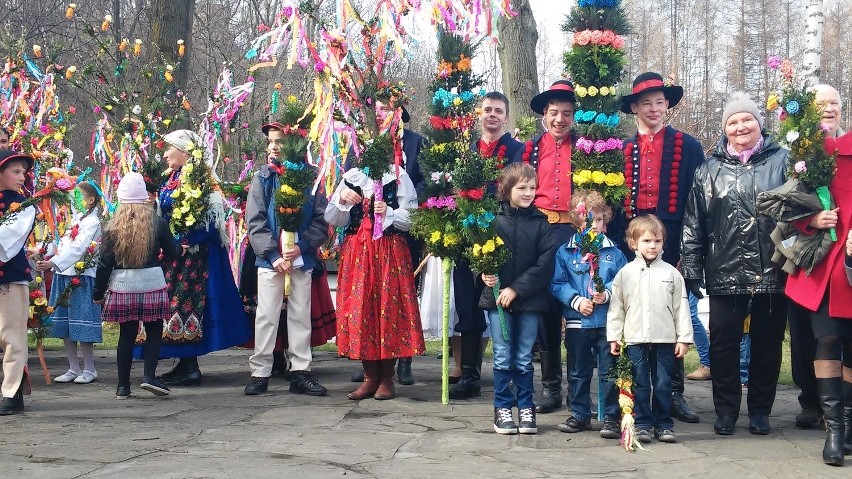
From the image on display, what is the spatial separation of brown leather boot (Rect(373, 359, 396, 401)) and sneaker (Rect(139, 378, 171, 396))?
1629mm

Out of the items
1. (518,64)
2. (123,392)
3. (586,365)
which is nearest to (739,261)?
(586,365)

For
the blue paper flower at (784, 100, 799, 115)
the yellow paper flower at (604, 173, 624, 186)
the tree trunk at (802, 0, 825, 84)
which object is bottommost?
the yellow paper flower at (604, 173, 624, 186)

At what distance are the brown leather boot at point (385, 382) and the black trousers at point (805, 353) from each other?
9.37 feet

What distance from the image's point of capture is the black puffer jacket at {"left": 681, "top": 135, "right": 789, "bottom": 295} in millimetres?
6133

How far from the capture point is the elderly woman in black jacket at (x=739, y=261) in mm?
6148

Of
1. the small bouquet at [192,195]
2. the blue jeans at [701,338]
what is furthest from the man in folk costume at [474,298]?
the small bouquet at [192,195]

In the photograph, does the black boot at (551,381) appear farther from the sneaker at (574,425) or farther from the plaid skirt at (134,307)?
the plaid skirt at (134,307)

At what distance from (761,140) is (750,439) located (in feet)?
6.23

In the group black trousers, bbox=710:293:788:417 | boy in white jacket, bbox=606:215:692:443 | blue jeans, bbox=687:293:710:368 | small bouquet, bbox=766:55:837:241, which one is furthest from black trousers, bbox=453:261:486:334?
small bouquet, bbox=766:55:837:241

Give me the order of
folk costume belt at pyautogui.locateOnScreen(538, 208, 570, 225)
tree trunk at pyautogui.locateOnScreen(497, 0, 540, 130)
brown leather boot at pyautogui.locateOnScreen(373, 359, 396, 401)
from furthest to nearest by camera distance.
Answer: tree trunk at pyautogui.locateOnScreen(497, 0, 540, 130), brown leather boot at pyautogui.locateOnScreen(373, 359, 396, 401), folk costume belt at pyautogui.locateOnScreen(538, 208, 570, 225)

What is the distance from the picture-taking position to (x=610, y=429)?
6.04 meters

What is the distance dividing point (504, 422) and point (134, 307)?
3.04m

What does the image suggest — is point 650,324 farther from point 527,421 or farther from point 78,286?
point 78,286

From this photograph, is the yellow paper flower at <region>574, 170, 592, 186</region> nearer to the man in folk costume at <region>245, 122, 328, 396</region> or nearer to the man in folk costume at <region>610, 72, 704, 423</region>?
the man in folk costume at <region>610, 72, 704, 423</region>
